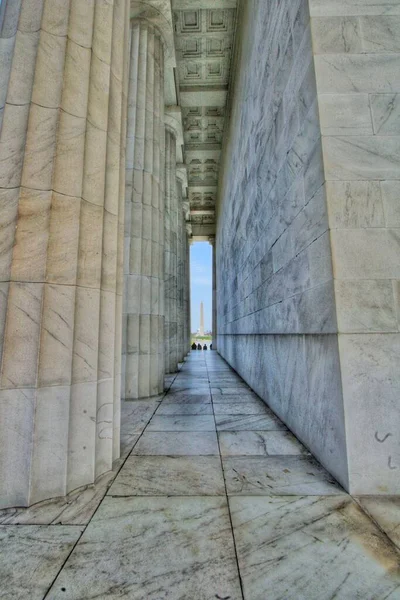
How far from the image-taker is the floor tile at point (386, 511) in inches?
91.2

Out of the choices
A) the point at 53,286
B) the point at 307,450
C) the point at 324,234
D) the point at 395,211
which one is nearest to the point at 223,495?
the point at 307,450

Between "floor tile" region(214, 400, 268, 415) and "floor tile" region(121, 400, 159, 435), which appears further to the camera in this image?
"floor tile" region(214, 400, 268, 415)

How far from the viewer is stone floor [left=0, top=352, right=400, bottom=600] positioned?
5.94ft

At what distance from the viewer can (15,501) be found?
8.91 feet

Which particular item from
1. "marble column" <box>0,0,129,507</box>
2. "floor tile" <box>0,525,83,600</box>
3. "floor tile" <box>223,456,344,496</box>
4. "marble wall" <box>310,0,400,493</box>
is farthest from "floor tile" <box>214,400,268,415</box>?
"floor tile" <box>0,525,83,600</box>

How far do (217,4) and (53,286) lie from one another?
46.7 ft

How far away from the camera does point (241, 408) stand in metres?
6.14

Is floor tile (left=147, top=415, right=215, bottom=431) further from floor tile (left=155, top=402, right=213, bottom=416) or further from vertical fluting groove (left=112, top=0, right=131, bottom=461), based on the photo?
vertical fluting groove (left=112, top=0, right=131, bottom=461)

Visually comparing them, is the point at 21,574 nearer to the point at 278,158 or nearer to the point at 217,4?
the point at 278,158

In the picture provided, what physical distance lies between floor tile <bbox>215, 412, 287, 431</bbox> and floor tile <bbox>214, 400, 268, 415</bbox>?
224mm

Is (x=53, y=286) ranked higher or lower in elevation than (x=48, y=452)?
higher

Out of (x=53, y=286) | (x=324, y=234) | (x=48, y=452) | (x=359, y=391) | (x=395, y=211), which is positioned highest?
(x=395, y=211)

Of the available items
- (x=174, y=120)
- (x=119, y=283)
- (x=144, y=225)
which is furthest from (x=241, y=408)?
(x=174, y=120)

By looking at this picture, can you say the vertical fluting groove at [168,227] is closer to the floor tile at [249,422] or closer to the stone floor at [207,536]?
the floor tile at [249,422]
